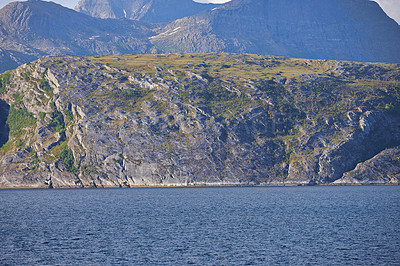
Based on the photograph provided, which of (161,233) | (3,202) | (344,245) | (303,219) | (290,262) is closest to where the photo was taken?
(290,262)

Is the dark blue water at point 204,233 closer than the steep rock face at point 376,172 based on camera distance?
Yes

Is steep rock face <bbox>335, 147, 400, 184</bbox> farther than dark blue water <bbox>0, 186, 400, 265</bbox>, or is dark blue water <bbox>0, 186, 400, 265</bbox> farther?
steep rock face <bbox>335, 147, 400, 184</bbox>

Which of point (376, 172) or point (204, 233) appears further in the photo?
point (376, 172)

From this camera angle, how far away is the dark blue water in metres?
58.9

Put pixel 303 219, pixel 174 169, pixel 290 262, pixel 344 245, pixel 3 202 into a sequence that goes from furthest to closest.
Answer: pixel 174 169
pixel 3 202
pixel 303 219
pixel 344 245
pixel 290 262

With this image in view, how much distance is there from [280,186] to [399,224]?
112 meters

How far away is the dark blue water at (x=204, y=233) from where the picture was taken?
58938 mm

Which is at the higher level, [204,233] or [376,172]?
[204,233]

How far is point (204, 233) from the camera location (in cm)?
7612

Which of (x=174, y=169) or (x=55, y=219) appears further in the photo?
(x=174, y=169)

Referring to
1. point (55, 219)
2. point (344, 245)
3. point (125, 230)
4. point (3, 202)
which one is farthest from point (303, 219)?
point (3, 202)

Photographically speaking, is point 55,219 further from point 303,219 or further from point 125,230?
point 303,219

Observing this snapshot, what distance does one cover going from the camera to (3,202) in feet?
444

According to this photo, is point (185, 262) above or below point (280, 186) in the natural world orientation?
above
